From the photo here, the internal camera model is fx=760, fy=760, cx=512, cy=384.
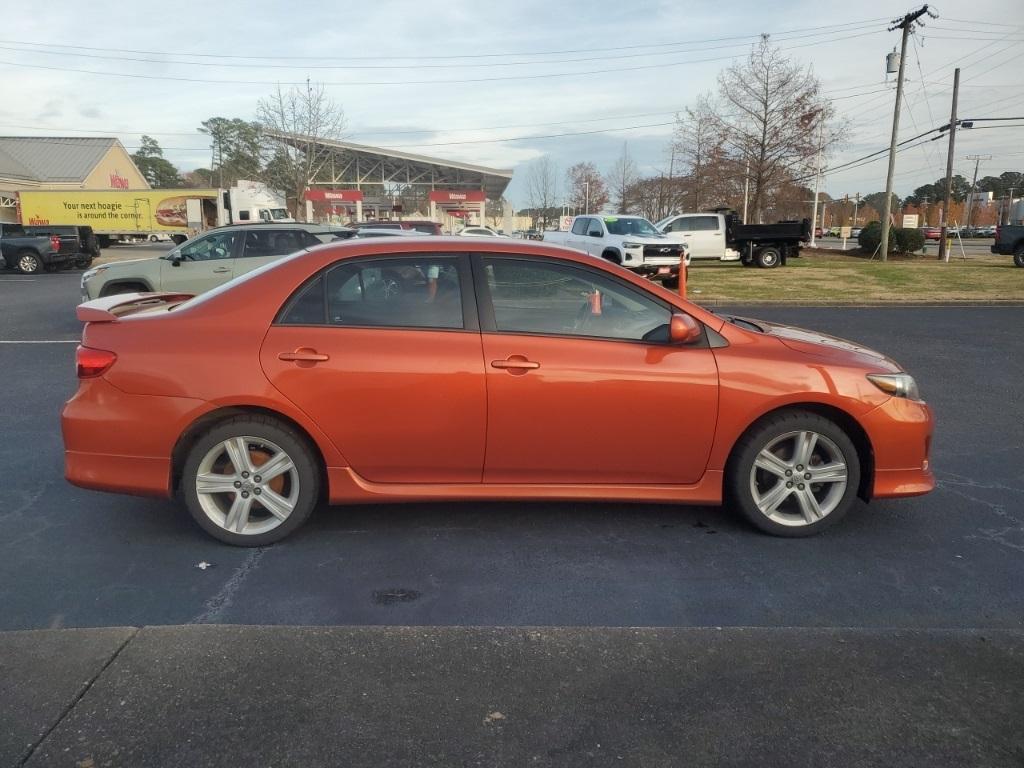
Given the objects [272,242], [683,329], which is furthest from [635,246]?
[683,329]

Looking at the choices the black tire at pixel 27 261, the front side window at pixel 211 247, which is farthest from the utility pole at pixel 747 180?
the black tire at pixel 27 261

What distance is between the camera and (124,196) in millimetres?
42250

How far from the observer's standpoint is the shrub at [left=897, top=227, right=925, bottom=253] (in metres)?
32.0

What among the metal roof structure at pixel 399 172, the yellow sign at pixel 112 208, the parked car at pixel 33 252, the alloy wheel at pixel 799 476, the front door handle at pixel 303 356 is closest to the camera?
the front door handle at pixel 303 356

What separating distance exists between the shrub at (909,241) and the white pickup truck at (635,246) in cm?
1603

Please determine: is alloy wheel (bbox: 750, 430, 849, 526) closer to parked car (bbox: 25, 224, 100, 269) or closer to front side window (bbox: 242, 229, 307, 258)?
front side window (bbox: 242, 229, 307, 258)

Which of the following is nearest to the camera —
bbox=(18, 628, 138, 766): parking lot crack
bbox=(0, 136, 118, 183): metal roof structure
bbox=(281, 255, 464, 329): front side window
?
bbox=(18, 628, 138, 766): parking lot crack

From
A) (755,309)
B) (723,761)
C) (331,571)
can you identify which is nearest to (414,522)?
(331,571)

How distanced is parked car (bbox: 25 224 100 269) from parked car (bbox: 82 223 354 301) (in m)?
17.5

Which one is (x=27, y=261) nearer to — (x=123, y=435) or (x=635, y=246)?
(x=635, y=246)

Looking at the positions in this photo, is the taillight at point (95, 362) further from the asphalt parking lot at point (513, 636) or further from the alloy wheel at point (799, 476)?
the alloy wheel at point (799, 476)

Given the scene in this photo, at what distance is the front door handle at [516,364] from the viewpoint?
3828 mm

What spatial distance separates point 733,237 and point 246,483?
2520 centimetres

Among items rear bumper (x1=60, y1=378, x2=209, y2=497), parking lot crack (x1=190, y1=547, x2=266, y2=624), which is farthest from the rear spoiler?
parking lot crack (x1=190, y1=547, x2=266, y2=624)
